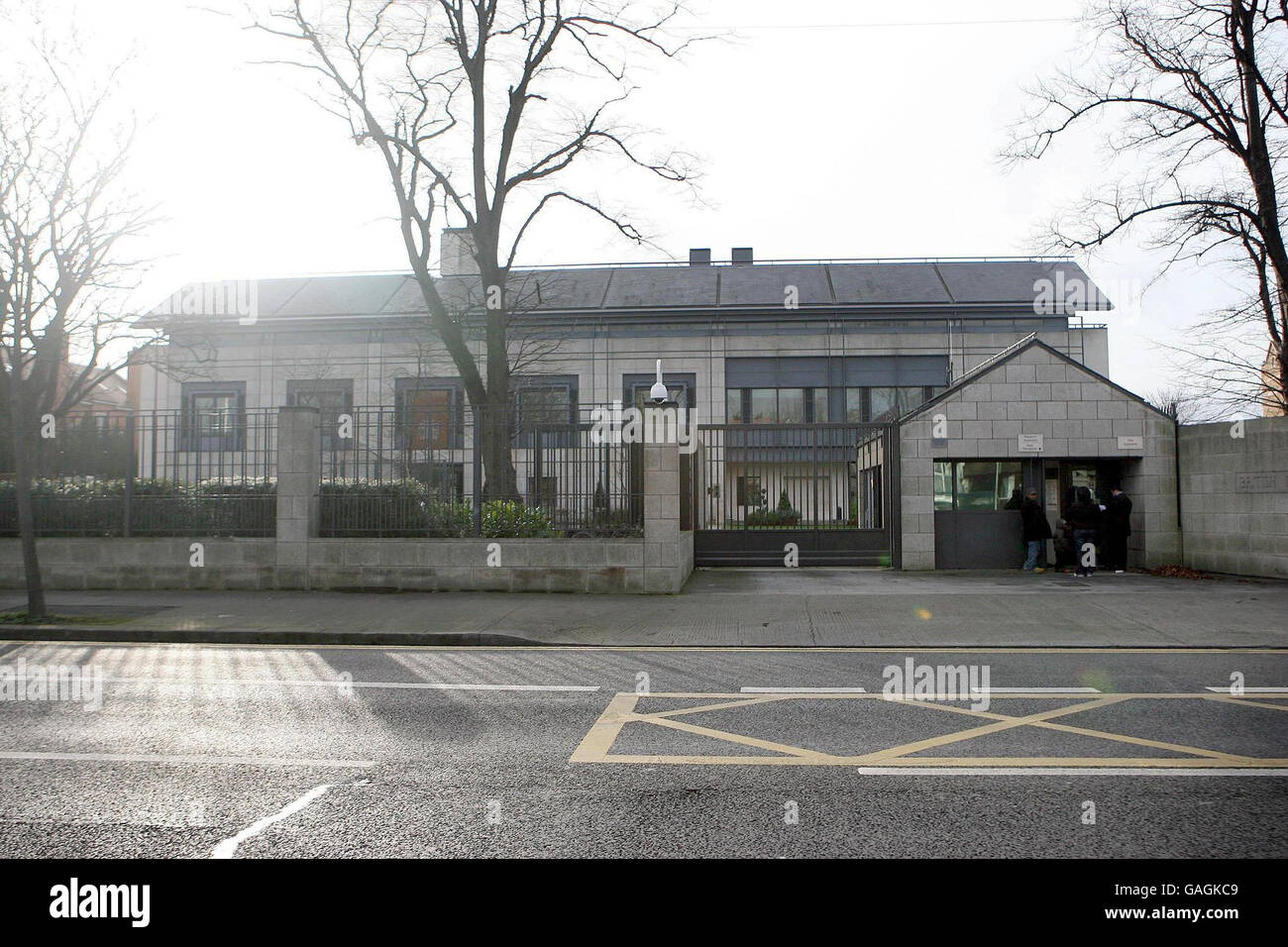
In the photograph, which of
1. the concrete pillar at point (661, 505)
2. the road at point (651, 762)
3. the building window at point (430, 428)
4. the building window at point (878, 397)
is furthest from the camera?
the building window at point (878, 397)

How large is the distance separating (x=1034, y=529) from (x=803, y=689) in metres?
11.8

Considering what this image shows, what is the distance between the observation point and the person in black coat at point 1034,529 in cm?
1716

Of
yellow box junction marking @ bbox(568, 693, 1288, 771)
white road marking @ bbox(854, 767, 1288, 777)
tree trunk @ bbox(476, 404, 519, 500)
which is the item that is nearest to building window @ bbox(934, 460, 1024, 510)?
tree trunk @ bbox(476, 404, 519, 500)

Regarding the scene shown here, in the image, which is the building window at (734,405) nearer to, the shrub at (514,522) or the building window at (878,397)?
the building window at (878,397)

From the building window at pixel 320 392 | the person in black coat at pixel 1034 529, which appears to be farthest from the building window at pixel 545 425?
the building window at pixel 320 392

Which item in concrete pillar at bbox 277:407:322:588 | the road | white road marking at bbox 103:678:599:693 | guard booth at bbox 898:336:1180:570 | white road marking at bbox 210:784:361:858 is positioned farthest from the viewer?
guard booth at bbox 898:336:1180:570

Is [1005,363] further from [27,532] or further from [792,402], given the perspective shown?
[792,402]

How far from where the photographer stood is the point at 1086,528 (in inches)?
652

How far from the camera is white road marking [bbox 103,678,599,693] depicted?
747 cm

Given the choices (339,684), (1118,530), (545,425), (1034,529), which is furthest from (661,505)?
(1118,530)

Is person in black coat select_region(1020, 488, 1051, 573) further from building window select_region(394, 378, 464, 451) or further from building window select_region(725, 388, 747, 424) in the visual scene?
building window select_region(725, 388, 747, 424)

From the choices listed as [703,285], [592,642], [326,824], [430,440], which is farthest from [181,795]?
[703,285]

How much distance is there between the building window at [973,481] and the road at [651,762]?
973cm

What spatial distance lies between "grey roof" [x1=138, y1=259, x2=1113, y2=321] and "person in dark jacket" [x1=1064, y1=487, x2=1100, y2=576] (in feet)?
72.1
